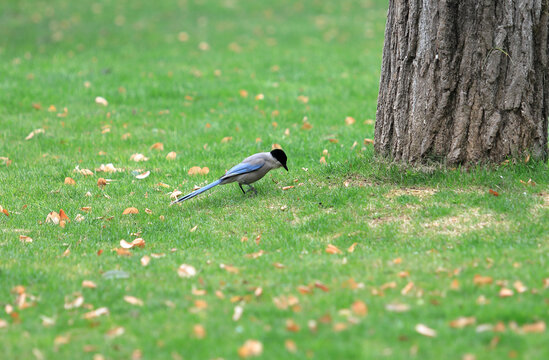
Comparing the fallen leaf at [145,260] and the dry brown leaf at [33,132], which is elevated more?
the fallen leaf at [145,260]

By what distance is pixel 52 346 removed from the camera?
3.92 meters

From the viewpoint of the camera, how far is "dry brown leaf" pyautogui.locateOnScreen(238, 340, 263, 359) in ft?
12.1

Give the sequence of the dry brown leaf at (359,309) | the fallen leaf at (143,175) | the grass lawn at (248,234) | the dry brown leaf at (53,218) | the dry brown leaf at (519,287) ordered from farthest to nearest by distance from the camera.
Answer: the fallen leaf at (143,175) < the dry brown leaf at (53,218) < the dry brown leaf at (519,287) < the dry brown leaf at (359,309) < the grass lawn at (248,234)

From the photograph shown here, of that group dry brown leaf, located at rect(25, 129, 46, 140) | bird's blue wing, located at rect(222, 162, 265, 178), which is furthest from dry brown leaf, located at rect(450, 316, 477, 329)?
dry brown leaf, located at rect(25, 129, 46, 140)

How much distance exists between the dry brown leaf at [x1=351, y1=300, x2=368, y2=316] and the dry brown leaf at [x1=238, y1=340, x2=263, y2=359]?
2.29 feet

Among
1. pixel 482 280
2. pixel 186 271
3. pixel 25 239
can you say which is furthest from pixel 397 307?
pixel 25 239

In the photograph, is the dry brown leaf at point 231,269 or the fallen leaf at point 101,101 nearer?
the dry brown leaf at point 231,269

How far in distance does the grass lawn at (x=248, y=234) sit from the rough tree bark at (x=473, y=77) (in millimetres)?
273

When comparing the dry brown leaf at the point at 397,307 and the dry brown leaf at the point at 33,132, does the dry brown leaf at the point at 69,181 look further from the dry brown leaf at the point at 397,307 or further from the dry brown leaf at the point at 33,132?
the dry brown leaf at the point at 397,307

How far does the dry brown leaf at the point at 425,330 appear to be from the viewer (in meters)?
3.80

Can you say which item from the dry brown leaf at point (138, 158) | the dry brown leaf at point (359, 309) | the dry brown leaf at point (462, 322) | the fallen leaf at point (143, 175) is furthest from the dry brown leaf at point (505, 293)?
the dry brown leaf at point (138, 158)

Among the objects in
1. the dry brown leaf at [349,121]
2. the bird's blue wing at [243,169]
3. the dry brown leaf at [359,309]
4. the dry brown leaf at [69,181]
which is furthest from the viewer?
the dry brown leaf at [349,121]

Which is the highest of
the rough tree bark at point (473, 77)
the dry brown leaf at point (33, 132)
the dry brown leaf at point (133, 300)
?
the rough tree bark at point (473, 77)

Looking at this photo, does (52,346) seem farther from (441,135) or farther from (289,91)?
(289,91)
